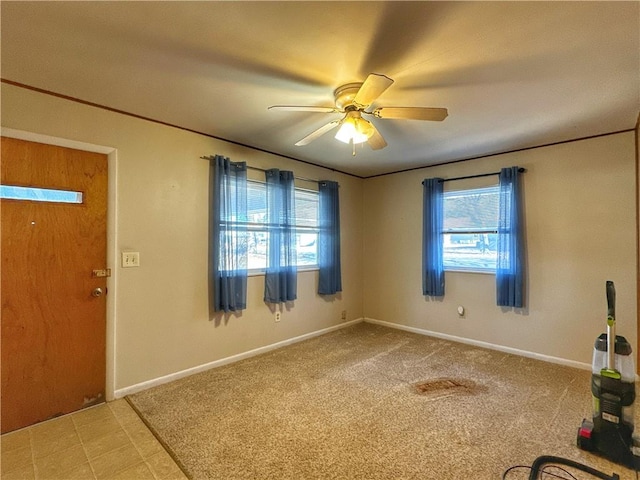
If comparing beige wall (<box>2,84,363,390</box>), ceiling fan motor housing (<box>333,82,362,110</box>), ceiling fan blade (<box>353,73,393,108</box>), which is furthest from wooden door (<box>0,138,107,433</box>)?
ceiling fan blade (<box>353,73,393,108</box>)

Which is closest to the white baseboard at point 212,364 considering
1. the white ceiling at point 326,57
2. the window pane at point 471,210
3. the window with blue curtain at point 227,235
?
the window with blue curtain at point 227,235

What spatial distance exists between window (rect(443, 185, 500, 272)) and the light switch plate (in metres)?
3.61

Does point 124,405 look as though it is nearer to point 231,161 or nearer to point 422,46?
point 231,161

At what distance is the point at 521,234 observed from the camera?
353 centimetres

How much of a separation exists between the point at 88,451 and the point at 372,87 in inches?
111

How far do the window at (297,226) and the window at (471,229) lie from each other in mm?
1792

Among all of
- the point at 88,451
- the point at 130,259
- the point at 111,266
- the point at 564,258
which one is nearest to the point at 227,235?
the point at 130,259

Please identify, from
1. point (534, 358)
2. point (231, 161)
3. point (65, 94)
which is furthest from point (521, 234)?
point (65, 94)

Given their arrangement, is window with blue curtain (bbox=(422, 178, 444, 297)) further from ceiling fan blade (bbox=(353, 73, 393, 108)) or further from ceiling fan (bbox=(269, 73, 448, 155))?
ceiling fan blade (bbox=(353, 73, 393, 108))

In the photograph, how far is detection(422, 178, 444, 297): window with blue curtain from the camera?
4.14 meters

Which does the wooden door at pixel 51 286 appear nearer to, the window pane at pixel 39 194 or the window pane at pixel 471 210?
the window pane at pixel 39 194

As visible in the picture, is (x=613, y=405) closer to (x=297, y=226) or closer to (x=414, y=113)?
(x=414, y=113)

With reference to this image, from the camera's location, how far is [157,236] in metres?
2.84

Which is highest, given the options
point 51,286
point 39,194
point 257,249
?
point 39,194
